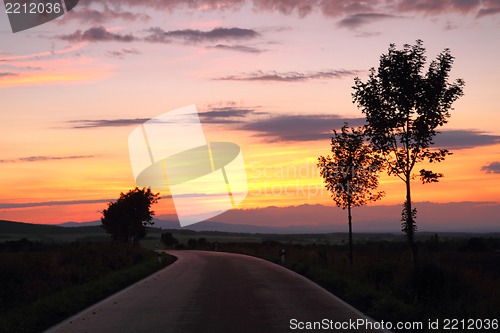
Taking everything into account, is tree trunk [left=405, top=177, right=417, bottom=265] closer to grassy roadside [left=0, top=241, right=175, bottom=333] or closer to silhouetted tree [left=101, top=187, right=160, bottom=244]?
grassy roadside [left=0, top=241, right=175, bottom=333]

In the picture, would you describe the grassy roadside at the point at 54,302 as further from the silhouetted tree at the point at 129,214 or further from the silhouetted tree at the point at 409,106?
the silhouetted tree at the point at 129,214

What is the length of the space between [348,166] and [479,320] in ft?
67.9

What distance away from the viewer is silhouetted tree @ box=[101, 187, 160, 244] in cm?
7831

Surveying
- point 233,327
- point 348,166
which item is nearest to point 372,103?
point 348,166

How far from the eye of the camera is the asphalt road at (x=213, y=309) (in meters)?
12.3

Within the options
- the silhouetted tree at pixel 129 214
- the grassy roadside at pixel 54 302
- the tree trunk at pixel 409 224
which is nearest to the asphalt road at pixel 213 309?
the grassy roadside at pixel 54 302

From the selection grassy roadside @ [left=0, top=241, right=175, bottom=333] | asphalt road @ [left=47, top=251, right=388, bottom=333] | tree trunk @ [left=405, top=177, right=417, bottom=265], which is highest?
tree trunk @ [left=405, top=177, right=417, bottom=265]

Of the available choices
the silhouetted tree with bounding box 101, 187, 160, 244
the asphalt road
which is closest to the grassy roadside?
the asphalt road

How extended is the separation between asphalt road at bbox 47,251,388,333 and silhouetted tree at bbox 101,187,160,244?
187 ft

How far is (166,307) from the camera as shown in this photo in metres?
15.5

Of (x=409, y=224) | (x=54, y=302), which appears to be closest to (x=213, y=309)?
(x=54, y=302)

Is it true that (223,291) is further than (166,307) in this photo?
Yes

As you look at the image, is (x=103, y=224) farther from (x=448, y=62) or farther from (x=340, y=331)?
(x=340, y=331)

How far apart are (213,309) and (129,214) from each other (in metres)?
65.1
